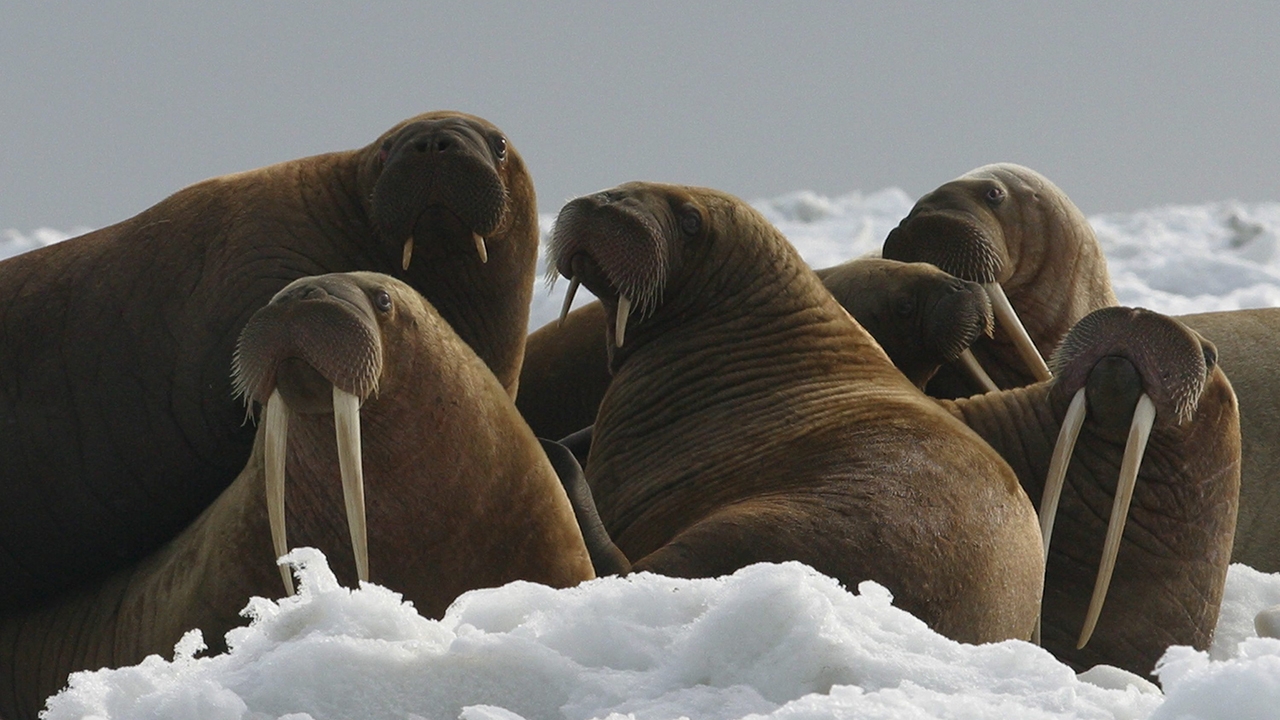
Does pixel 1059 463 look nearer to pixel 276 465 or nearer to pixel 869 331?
pixel 869 331

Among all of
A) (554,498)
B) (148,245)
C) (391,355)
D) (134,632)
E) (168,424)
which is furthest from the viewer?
(148,245)

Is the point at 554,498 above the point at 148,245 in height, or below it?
below

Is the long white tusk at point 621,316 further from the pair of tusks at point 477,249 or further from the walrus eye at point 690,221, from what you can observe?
the pair of tusks at point 477,249

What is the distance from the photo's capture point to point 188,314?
206 inches

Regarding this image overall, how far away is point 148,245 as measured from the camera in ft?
18.1

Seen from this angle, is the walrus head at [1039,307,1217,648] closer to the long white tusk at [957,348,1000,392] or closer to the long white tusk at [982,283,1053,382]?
the long white tusk at [957,348,1000,392]

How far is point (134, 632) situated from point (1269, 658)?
10.4 ft

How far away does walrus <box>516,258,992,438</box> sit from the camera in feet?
18.5

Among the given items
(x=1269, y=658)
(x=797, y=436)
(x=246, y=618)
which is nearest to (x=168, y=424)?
(x=246, y=618)

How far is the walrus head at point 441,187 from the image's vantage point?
203 inches

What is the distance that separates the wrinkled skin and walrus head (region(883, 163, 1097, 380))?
108cm

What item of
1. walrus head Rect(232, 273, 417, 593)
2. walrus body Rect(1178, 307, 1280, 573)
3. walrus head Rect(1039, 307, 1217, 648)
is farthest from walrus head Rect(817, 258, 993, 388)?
walrus head Rect(232, 273, 417, 593)

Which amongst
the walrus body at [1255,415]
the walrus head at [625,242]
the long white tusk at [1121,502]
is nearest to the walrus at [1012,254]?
the walrus body at [1255,415]

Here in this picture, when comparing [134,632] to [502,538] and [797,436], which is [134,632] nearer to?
[502,538]
